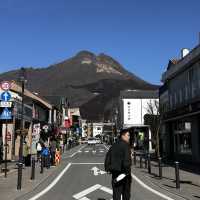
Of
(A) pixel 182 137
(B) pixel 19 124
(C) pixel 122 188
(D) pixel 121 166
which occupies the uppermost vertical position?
(B) pixel 19 124

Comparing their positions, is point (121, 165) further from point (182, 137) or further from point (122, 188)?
point (182, 137)

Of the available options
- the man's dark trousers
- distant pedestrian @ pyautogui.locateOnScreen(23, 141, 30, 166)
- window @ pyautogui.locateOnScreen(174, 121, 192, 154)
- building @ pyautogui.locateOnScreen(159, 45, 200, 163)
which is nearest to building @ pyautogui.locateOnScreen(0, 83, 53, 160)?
distant pedestrian @ pyautogui.locateOnScreen(23, 141, 30, 166)

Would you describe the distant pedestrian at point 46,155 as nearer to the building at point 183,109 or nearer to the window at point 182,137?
the building at point 183,109

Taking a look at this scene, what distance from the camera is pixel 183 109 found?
2873cm

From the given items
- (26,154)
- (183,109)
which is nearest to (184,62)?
(183,109)

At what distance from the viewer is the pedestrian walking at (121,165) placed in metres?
9.30

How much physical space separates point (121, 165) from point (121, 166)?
0.02 metres

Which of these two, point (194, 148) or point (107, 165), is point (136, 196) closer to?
point (107, 165)

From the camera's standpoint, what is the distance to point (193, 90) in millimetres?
29078

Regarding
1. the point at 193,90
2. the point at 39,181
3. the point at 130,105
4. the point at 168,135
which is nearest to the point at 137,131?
the point at 130,105

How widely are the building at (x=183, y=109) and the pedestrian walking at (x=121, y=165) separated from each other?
16297 millimetres

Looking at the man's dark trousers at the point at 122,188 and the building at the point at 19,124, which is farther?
the building at the point at 19,124

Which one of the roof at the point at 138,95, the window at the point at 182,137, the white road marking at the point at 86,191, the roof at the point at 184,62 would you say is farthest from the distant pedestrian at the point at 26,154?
the roof at the point at 138,95

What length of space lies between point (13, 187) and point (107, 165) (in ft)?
24.4
